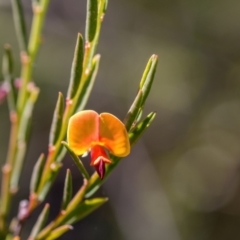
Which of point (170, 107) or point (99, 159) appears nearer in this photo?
point (99, 159)

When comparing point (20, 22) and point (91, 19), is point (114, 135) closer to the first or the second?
point (91, 19)

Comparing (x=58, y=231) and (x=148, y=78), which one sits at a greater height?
(x=148, y=78)

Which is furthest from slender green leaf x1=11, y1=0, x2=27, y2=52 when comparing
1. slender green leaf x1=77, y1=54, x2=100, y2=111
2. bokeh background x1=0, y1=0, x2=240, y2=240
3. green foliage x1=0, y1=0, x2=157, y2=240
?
bokeh background x1=0, y1=0, x2=240, y2=240

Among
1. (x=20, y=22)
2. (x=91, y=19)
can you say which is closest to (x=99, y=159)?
(x=91, y=19)

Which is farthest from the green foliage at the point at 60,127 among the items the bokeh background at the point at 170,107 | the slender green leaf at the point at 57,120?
the bokeh background at the point at 170,107

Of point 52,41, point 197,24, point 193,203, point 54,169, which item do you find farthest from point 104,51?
point 54,169

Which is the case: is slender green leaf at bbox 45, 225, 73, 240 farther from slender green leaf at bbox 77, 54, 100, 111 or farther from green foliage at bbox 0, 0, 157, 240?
slender green leaf at bbox 77, 54, 100, 111

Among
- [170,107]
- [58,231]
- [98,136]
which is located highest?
[98,136]

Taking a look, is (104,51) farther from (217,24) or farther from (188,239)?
(188,239)
